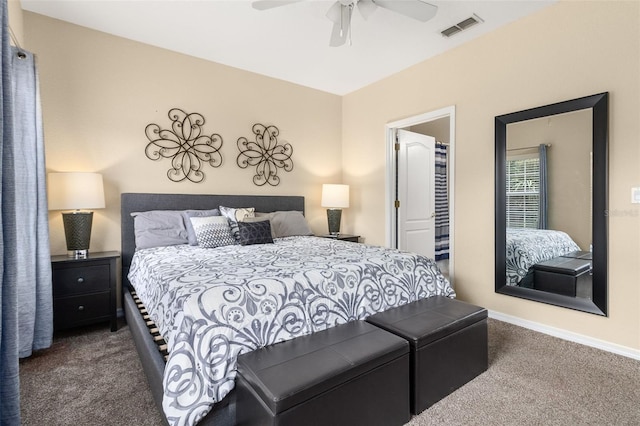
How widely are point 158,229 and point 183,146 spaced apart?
1003 millimetres

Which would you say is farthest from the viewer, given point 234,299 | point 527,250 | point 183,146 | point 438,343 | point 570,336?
point 183,146

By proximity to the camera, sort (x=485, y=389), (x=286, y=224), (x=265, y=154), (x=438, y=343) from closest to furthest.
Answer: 1. (x=438, y=343)
2. (x=485, y=389)
3. (x=286, y=224)
4. (x=265, y=154)

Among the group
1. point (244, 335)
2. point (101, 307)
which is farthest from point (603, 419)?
point (101, 307)

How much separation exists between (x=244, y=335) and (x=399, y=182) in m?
3.33

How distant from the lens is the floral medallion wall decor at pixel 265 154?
3996 mm

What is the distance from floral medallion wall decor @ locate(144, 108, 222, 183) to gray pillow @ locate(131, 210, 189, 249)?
0.52m

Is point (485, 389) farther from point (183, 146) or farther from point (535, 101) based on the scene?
point (183, 146)

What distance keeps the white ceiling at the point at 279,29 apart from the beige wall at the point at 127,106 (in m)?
0.16

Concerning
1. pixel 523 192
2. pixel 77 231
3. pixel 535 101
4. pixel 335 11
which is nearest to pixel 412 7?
pixel 335 11

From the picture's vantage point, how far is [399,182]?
436cm

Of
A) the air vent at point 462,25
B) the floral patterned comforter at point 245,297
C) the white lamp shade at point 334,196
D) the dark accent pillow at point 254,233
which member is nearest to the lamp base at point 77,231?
the floral patterned comforter at point 245,297

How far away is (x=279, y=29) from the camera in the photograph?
3039mm

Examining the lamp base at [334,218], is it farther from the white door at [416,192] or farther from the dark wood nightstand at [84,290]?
the dark wood nightstand at [84,290]

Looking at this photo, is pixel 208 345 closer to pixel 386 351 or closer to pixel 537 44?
pixel 386 351
